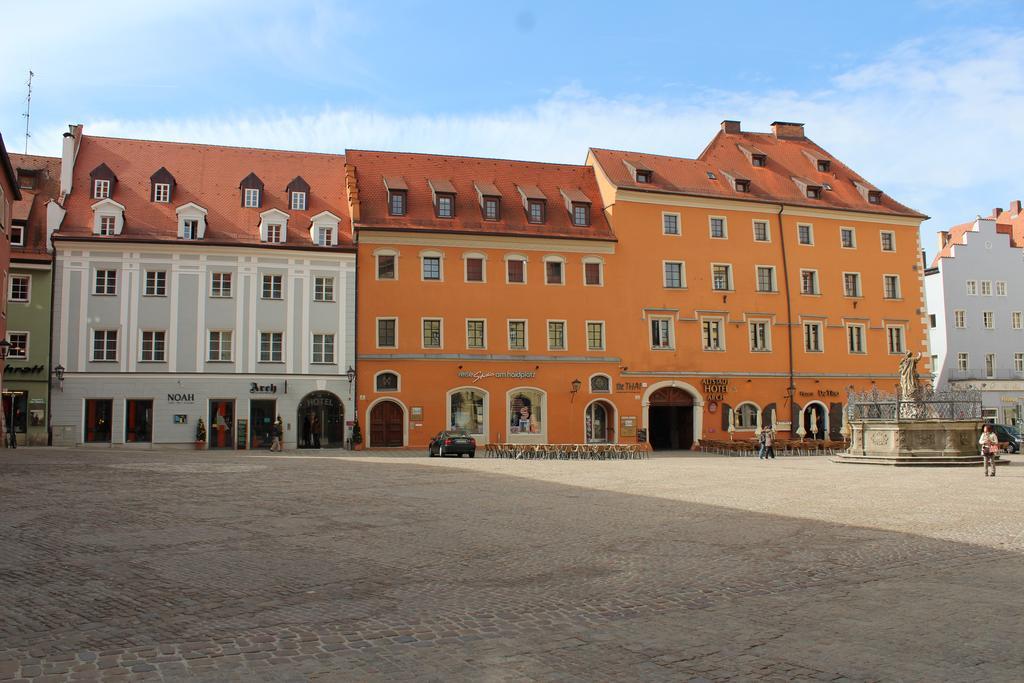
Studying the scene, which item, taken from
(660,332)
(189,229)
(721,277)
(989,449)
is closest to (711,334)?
(660,332)

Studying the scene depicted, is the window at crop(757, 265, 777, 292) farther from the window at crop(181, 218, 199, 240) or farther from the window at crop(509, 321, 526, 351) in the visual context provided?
the window at crop(181, 218, 199, 240)

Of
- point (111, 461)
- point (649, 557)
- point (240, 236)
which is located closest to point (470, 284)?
point (240, 236)

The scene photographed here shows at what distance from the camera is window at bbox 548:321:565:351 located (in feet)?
149

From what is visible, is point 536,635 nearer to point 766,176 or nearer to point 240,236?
point 240,236

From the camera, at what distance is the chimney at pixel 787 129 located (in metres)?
57.6

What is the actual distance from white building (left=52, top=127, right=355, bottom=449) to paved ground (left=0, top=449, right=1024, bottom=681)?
21.6 m

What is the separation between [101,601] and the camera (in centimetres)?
871

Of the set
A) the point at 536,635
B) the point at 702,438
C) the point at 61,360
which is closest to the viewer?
the point at 536,635

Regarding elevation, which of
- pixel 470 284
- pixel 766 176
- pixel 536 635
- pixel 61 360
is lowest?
pixel 536 635

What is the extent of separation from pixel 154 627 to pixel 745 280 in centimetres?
4478

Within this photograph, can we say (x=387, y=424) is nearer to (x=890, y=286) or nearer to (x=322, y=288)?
(x=322, y=288)

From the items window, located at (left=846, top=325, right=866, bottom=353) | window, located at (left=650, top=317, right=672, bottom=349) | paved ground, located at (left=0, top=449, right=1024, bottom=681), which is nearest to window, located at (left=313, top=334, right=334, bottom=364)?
window, located at (left=650, top=317, right=672, bottom=349)

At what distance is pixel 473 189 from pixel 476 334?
8224mm

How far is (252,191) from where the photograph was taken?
147ft
